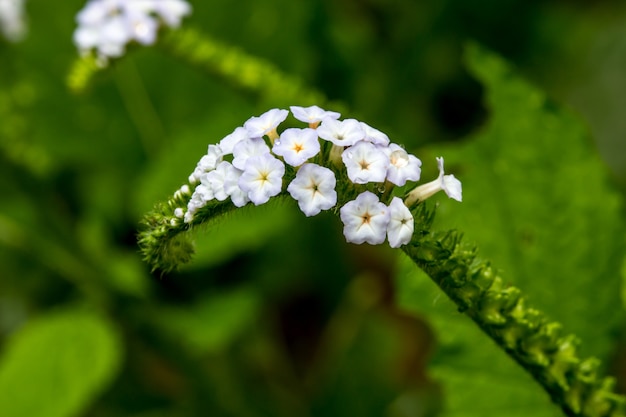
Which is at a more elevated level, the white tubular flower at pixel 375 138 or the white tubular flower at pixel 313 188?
the white tubular flower at pixel 375 138

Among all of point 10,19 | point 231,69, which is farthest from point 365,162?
point 10,19

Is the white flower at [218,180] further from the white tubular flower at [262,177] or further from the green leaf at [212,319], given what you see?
the green leaf at [212,319]

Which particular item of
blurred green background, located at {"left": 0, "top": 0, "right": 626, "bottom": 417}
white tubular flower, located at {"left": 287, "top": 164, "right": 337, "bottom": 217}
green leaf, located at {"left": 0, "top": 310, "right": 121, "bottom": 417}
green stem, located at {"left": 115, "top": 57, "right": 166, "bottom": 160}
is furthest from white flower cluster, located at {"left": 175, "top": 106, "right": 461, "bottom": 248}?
green stem, located at {"left": 115, "top": 57, "right": 166, "bottom": 160}

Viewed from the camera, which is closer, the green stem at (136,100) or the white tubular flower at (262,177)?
the white tubular flower at (262,177)

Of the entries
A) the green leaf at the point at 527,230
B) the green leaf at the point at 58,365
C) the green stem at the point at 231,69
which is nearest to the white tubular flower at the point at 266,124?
the green leaf at the point at 527,230

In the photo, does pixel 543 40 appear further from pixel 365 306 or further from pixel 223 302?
pixel 223 302

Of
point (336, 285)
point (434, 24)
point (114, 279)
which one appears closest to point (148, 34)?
point (114, 279)

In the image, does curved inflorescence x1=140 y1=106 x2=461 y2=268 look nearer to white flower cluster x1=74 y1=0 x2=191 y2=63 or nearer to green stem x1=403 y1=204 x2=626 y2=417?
green stem x1=403 y1=204 x2=626 y2=417
